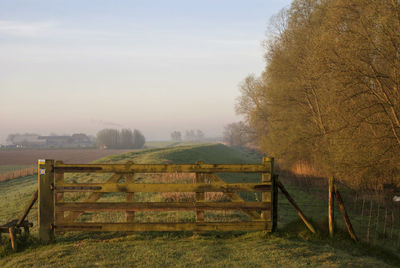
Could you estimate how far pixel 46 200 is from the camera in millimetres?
7535

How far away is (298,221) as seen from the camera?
8469 mm

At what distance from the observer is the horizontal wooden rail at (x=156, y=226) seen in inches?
297

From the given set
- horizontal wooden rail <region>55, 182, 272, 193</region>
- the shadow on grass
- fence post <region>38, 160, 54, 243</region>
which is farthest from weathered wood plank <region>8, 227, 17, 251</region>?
the shadow on grass

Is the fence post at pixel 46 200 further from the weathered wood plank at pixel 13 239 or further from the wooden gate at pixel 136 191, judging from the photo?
the weathered wood plank at pixel 13 239

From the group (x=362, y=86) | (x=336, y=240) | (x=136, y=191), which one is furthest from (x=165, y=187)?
(x=362, y=86)

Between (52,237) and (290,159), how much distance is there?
23.5 metres

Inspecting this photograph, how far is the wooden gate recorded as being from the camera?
7488 mm

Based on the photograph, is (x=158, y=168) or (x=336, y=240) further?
(x=336, y=240)

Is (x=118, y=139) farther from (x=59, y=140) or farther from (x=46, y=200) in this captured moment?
(x=46, y=200)

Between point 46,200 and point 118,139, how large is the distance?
139 metres

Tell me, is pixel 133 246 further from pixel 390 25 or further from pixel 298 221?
pixel 390 25

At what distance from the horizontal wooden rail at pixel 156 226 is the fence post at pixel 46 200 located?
0.69 ft

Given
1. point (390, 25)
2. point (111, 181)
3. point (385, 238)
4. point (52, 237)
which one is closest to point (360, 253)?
point (385, 238)

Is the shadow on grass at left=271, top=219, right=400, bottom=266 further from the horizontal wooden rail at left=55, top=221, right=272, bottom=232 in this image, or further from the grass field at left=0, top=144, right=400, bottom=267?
the horizontal wooden rail at left=55, top=221, right=272, bottom=232
